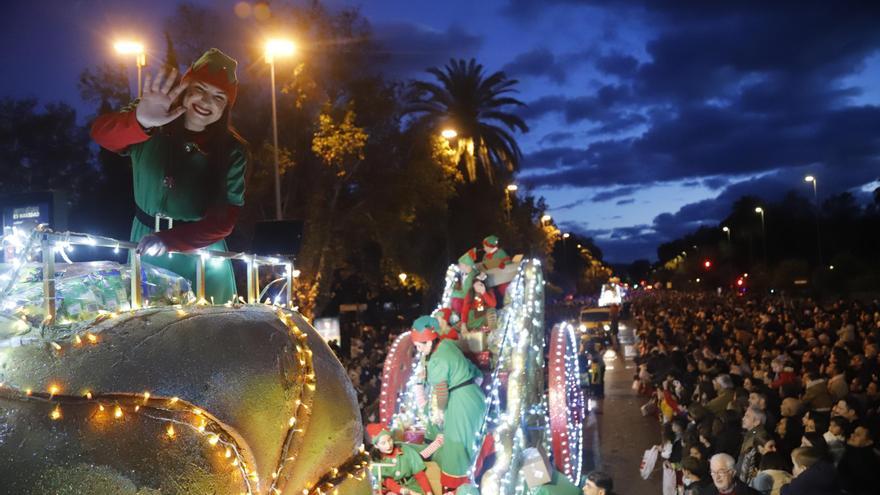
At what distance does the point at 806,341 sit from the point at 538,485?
36.6 feet

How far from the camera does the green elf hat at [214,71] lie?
3.19 m

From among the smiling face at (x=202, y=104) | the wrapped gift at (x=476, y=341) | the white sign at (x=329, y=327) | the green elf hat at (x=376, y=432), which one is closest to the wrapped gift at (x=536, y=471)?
the green elf hat at (x=376, y=432)

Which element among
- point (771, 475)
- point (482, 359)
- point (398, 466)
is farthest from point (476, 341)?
point (771, 475)

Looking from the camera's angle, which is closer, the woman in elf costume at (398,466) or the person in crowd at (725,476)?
the person in crowd at (725,476)

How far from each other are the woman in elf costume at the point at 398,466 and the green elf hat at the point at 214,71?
510cm

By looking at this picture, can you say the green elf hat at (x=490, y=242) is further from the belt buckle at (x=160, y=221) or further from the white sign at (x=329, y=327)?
the white sign at (x=329, y=327)

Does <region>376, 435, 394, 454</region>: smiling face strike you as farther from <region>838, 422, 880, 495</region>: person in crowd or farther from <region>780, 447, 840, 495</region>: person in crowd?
<region>838, 422, 880, 495</region>: person in crowd

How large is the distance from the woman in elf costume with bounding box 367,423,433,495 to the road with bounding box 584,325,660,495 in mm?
4347

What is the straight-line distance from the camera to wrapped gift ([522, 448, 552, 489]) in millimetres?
7293

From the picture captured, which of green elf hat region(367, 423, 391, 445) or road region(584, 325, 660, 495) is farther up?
green elf hat region(367, 423, 391, 445)

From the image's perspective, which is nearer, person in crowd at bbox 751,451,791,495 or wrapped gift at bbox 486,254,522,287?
person in crowd at bbox 751,451,791,495

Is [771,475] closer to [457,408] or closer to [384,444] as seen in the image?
[457,408]

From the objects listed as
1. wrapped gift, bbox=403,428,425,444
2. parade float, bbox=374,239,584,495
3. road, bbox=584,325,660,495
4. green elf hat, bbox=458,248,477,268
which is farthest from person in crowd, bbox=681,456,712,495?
green elf hat, bbox=458,248,477,268

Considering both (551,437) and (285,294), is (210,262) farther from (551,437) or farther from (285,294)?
(551,437)
